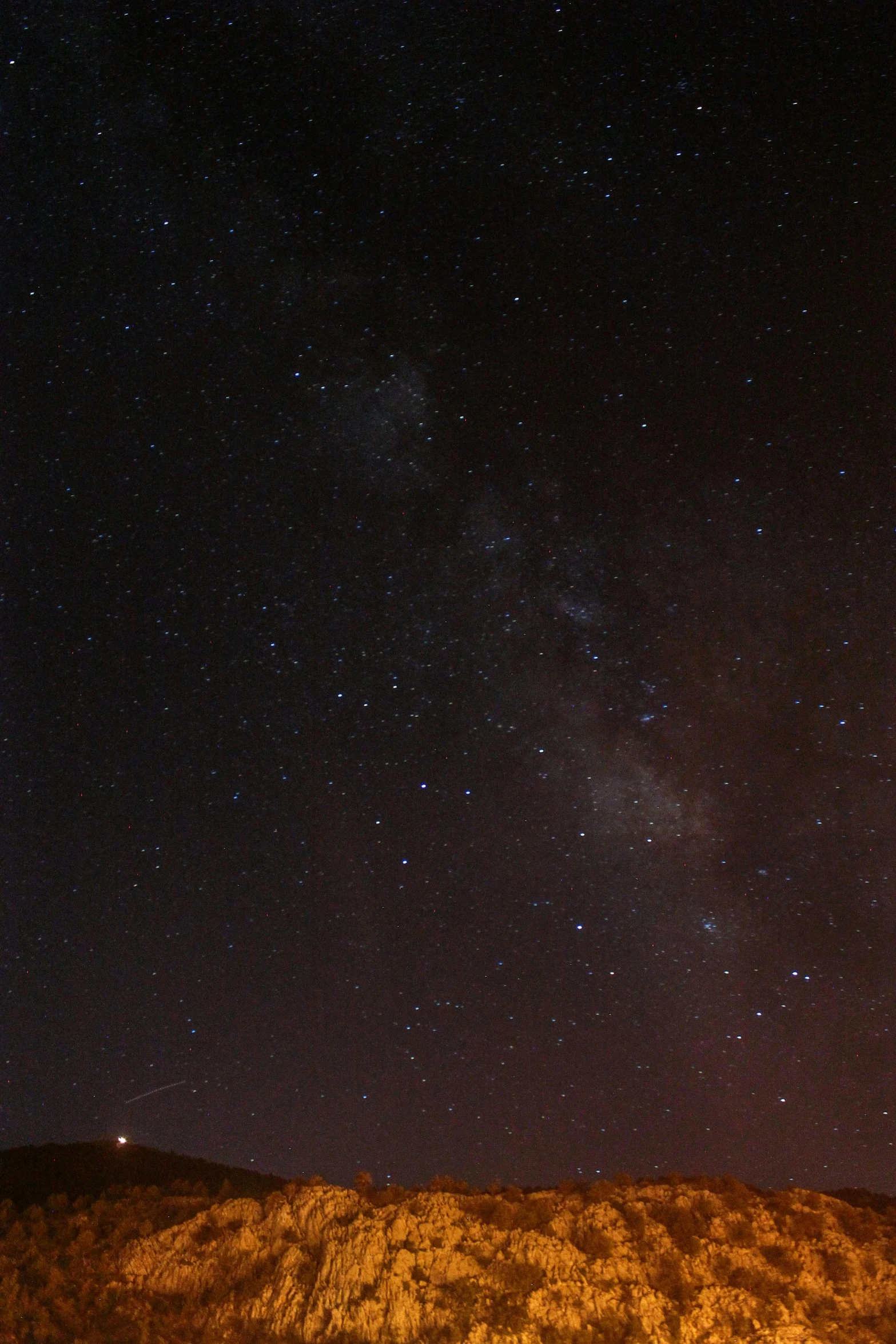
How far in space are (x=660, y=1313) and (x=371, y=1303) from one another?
403 cm

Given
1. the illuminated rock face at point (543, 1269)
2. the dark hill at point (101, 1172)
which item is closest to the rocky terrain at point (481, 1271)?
the illuminated rock face at point (543, 1269)

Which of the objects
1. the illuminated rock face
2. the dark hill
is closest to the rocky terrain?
the illuminated rock face

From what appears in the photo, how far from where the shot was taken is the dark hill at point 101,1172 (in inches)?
982

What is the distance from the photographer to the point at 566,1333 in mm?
13953

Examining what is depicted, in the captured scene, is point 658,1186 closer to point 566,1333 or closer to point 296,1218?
point 566,1333

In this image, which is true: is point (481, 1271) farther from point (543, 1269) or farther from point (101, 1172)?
point (101, 1172)

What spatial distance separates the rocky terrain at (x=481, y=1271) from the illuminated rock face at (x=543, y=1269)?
3 cm

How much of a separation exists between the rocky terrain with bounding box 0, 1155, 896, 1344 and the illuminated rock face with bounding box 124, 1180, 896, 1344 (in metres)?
0.03

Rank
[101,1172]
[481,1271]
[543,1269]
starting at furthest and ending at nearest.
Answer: [101,1172] < [481,1271] < [543,1269]

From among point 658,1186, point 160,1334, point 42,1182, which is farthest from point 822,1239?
point 42,1182

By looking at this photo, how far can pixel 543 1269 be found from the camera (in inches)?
595

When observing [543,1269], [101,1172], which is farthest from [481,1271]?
[101,1172]

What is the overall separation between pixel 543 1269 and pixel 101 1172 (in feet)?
52.3

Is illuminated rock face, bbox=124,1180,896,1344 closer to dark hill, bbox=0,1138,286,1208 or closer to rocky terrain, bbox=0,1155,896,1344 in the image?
rocky terrain, bbox=0,1155,896,1344
